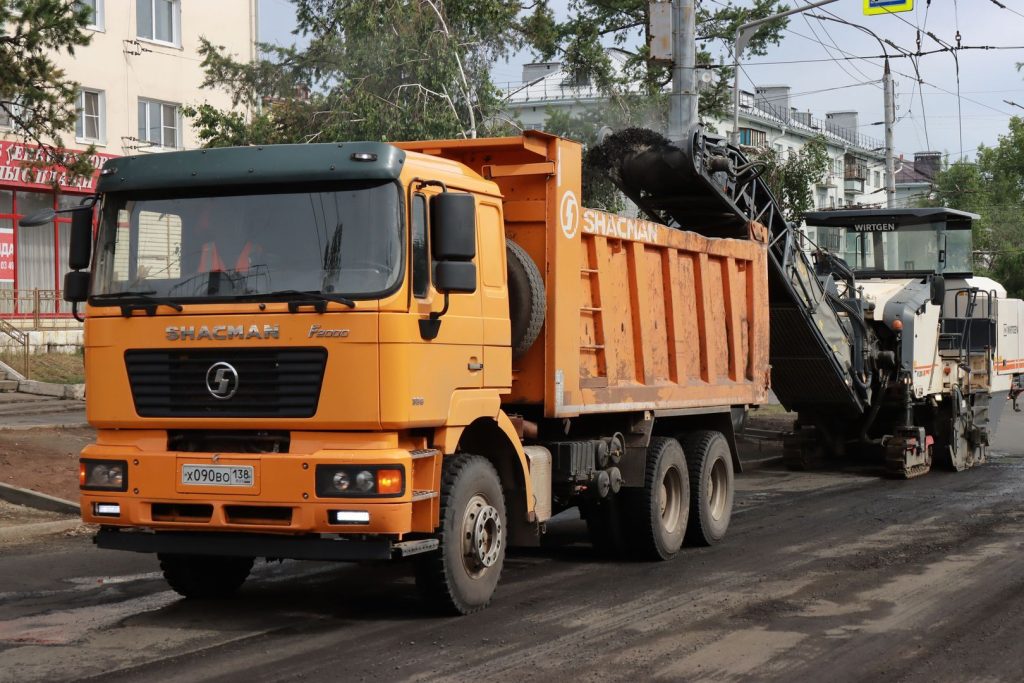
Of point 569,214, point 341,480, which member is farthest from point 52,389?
point 341,480

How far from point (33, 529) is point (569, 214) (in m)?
5.49

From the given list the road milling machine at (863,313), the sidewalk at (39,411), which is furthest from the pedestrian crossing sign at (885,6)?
the sidewalk at (39,411)

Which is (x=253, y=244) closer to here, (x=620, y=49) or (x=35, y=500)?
(x=35, y=500)

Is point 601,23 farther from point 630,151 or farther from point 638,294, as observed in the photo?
point 638,294

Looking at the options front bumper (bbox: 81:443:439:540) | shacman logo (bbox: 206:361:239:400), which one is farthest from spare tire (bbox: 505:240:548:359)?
shacman logo (bbox: 206:361:239:400)

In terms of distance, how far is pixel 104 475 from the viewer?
804cm

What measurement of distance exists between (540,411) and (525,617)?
1595mm

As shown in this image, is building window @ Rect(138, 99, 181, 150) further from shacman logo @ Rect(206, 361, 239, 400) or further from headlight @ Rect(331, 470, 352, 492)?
headlight @ Rect(331, 470, 352, 492)

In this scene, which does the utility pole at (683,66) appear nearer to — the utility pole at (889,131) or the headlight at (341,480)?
the headlight at (341,480)

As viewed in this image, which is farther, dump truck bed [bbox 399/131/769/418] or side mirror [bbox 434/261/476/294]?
dump truck bed [bbox 399/131/769/418]

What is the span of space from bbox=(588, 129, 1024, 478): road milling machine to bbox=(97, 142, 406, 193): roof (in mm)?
5524

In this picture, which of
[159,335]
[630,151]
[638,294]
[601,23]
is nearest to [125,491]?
[159,335]

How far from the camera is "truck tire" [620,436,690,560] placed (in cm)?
1079

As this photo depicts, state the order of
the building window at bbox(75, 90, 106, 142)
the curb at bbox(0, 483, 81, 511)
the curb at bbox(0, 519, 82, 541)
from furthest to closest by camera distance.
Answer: the building window at bbox(75, 90, 106, 142)
the curb at bbox(0, 483, 81, 511)
the curb at bbox(0, 519, 82, 541)
